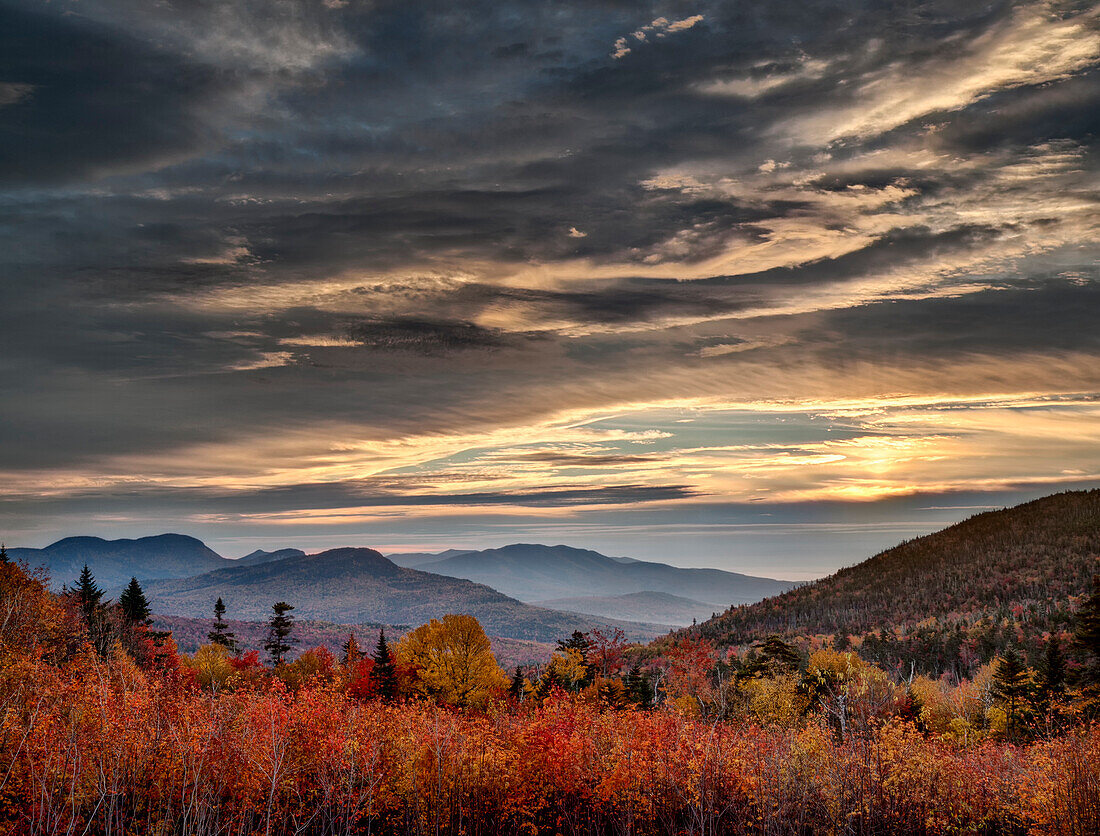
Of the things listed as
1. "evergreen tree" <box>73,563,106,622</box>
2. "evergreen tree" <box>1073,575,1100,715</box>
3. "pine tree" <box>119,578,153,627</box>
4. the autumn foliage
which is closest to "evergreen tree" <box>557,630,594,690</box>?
the autumn foliage

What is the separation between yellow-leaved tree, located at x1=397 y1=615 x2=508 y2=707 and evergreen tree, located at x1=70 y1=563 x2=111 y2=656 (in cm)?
3500

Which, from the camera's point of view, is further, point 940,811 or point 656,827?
point 656,827

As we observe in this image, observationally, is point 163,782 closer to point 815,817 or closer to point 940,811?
point 815,817

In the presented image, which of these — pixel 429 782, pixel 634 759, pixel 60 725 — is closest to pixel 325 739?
pixel 429 782

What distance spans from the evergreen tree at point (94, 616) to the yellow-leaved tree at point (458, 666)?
35.0 metres

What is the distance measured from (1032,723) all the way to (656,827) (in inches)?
2008

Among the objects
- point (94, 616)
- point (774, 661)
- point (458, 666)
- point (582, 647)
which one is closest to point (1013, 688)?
point (774, 661)

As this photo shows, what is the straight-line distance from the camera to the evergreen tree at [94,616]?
84125 mm

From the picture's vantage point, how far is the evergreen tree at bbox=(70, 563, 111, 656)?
84.1m

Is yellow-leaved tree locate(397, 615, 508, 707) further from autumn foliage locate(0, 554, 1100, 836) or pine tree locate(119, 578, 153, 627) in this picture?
pine tree locate(119, 578, 153, 627)

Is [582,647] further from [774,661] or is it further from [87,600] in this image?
[87,600]

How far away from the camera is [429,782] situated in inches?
1924

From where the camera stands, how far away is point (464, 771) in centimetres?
4884

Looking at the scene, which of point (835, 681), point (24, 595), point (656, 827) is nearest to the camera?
point (656, 827)
